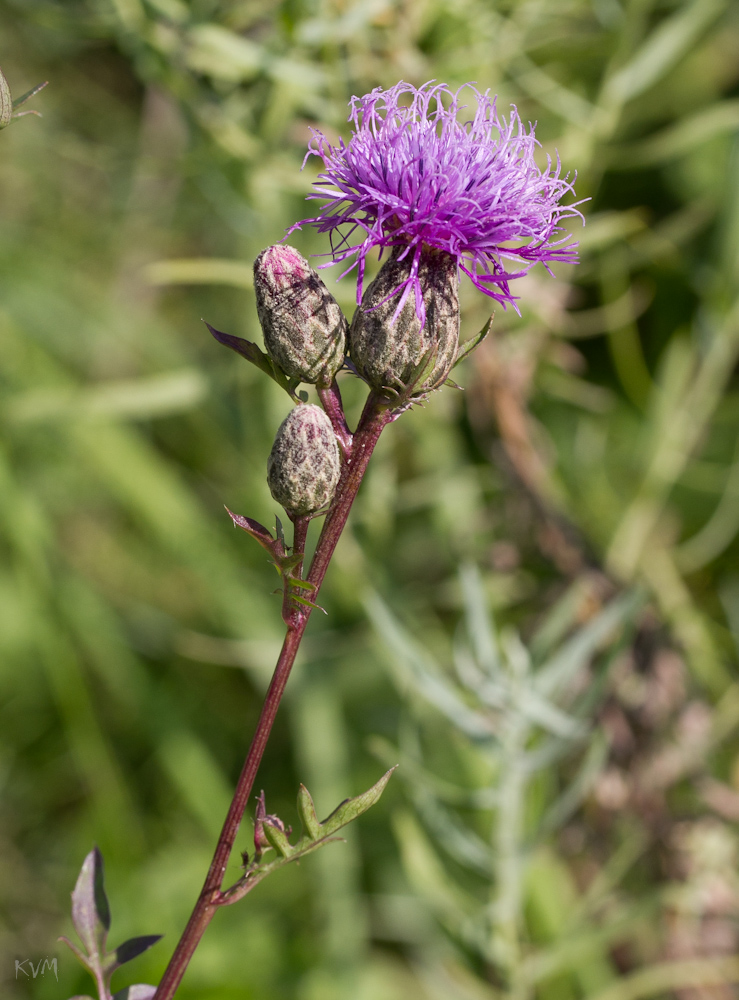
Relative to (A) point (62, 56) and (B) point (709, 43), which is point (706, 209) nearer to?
(B) point (709, 43)

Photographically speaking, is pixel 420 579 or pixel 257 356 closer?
pixel 257 356

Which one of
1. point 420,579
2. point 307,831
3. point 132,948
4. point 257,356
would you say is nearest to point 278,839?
point 307,831

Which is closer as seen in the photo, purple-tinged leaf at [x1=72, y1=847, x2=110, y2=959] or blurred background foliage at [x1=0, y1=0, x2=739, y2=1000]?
purple-tinged leaf at [x1=72, y1=847, x2=110, y2=959]

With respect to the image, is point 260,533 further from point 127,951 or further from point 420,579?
point 420,579

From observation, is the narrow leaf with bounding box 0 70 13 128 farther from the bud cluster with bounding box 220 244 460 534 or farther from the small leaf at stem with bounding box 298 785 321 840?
the small leaf at stem with bounding box 298 785 321 840

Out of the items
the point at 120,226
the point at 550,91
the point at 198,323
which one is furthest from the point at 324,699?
the point at 120,226

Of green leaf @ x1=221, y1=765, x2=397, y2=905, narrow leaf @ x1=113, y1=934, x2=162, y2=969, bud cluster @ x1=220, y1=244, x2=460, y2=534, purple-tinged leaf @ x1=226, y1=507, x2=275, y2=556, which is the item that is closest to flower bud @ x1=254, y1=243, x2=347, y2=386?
bud cluster @ x1=220, y1=244, x2=460, y2=534

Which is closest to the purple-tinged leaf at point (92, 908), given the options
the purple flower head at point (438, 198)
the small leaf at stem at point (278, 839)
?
the small leaf at stem at point (278, 839)
